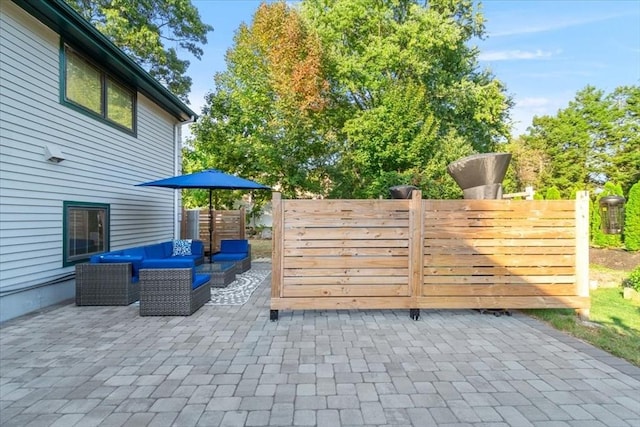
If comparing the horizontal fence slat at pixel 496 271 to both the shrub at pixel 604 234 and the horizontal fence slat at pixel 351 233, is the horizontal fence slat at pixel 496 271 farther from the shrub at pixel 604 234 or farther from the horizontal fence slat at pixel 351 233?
the shrub at pixel 604 234

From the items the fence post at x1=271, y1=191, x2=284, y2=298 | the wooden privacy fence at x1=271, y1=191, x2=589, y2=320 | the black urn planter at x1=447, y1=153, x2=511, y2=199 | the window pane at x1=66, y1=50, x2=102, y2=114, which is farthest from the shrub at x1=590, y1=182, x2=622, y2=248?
the window pane at x1=66, y1=50, x2=102, y2=114

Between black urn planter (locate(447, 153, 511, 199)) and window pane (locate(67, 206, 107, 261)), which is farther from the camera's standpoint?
window pane (locate(67, 206, 107, 261))

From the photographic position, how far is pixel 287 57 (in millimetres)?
13477

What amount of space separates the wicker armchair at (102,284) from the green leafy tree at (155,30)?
12.7 m

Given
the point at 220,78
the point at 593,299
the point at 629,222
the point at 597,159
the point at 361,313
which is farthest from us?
the point at 597,159

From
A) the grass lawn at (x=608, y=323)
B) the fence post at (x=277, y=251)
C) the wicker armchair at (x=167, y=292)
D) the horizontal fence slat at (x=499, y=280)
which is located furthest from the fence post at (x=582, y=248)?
the wicker armchair at (x=167, y=292)

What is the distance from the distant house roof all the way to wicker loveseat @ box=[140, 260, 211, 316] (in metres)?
3.97

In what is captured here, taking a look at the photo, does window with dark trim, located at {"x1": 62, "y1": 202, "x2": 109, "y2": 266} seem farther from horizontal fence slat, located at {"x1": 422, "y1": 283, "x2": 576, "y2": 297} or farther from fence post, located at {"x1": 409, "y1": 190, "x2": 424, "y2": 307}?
horizontal fence slat, located at {"x1": 422, "y1": 283, "x2": 576, "y2": 297}

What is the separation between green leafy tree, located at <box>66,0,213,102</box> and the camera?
547 inches

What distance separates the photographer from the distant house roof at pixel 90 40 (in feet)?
16.2

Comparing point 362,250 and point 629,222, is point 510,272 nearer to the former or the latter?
point 362,250

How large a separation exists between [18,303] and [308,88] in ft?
36.9

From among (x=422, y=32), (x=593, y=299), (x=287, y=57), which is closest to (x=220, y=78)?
(x=287, y=57)

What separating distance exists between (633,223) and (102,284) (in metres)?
14.2
